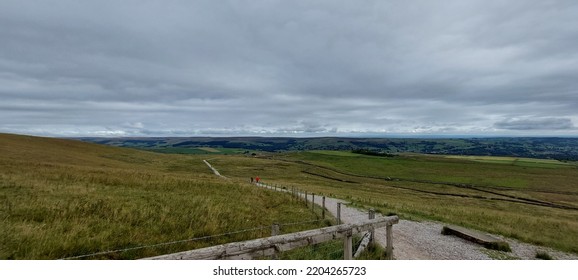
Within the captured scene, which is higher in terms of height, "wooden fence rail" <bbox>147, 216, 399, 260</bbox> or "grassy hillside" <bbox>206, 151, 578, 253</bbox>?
"wooden fence rail" <bbox>147, 216, 399, 260</bbox>

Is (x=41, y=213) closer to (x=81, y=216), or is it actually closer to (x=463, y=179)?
(x=81, y=216)

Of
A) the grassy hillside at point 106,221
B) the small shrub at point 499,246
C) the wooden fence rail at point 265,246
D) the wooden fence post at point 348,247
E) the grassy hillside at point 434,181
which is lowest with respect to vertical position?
the grassy hillside at point 434,181

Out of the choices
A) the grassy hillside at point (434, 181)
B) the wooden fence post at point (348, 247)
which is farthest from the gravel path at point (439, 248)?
the grassy hillside at point (434, 181)

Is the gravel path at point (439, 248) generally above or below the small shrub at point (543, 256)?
above

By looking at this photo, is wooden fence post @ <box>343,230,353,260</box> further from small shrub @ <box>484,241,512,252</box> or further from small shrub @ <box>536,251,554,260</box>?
small shrub @ <box>536,251,554,260</box>

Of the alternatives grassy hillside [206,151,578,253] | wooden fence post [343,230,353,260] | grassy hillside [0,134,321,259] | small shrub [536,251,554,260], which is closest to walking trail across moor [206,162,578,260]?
small shrub [536,251,554,260]

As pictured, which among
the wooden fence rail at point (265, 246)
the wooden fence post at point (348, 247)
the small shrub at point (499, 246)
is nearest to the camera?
the wooden fence rail at point (265, 246)

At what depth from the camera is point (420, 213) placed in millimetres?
24891

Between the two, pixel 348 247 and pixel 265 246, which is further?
pixel 348 247

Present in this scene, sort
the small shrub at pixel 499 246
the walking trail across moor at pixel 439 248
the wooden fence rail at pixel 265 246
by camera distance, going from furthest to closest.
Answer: the small shrub at pixel 499 246, the walking trail across moor at pixel 439 248, the wooden fence rail at pixel 265 246

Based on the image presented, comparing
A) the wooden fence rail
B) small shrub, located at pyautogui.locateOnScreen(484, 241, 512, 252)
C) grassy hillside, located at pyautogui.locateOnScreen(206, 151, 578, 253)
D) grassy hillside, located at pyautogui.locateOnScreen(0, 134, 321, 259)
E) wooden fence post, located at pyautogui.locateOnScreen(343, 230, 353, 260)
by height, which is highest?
the wooden fence rail

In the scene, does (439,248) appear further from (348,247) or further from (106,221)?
(106,221)

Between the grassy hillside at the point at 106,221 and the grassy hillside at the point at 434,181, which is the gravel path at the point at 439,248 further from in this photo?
the grassy hillside at the point at 434,181

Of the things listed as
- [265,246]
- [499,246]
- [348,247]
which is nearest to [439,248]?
[499,246]
